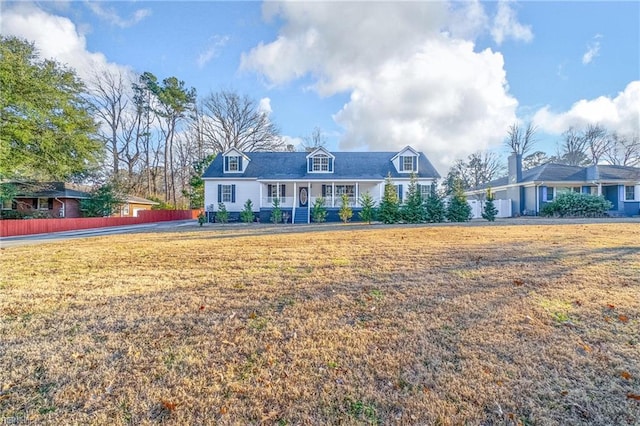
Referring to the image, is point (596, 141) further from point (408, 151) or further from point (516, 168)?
point (408, 151)

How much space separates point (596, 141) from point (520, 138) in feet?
34.7

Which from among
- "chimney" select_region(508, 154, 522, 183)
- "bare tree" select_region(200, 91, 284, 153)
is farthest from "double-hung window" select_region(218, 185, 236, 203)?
"chimney" select_region(508, 154, 522, 183)

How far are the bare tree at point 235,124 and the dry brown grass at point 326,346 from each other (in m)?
31.5

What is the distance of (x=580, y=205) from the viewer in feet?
68.3

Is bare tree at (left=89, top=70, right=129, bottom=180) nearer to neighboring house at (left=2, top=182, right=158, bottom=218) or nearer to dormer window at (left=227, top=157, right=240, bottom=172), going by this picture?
neighboring house at (left=2, top=182, right=158, bottom=218)

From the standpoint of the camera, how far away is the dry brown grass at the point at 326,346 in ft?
6.79

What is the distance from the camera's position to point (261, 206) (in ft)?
72.2

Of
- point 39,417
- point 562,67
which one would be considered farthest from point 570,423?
point 562,67

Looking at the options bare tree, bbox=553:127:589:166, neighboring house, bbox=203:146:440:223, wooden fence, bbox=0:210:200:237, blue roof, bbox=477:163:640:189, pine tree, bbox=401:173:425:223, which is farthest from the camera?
bare tree, bbox=553:127:589:166

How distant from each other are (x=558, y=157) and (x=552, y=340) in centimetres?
5204

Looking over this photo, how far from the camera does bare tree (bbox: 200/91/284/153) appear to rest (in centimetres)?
3512

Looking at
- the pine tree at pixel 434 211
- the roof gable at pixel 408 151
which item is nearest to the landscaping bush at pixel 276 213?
the pine tree at pixel 434 211

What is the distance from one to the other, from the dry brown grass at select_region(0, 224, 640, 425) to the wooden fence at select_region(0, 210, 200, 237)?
15.7 meters

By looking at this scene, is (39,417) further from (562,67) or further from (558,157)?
(558,157)
